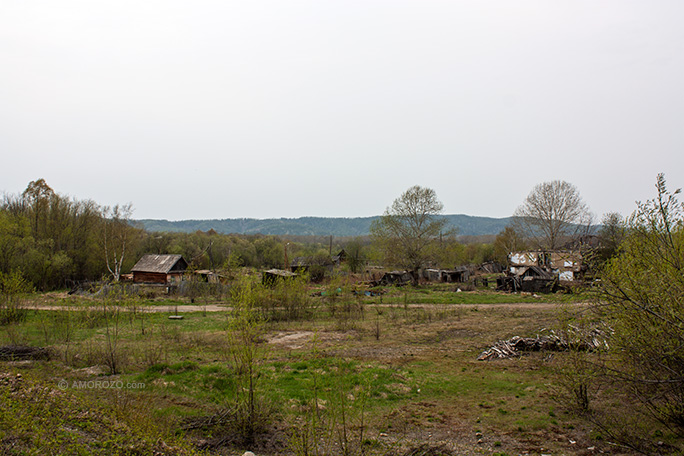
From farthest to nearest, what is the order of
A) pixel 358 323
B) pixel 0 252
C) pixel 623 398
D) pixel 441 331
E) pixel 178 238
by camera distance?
pixel 178 238 < pixel 0 252 < pixel 358 323 < pixel 441 331 < pixel 623 398

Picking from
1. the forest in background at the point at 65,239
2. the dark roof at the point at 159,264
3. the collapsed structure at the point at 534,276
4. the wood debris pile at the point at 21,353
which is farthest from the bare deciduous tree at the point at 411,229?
the wood debris pile at the point at 21,353

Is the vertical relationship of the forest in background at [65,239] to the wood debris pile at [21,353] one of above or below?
above

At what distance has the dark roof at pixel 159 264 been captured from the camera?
39812 mm

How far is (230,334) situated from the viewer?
6980 mm

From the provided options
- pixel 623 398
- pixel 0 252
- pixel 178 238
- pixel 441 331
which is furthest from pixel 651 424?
pixel 178 238

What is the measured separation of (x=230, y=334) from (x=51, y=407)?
3.36 metres

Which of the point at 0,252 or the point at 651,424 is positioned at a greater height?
the point at 0,252

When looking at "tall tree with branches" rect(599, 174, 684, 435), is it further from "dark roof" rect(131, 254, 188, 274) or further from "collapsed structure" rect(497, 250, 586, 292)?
"dark roof" rect(131, 254, 188, 274)

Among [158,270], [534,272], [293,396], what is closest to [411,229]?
[534,272]

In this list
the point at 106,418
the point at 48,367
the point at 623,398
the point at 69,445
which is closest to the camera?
the point at 69,445

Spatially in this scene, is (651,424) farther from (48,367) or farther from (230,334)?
(48,367)

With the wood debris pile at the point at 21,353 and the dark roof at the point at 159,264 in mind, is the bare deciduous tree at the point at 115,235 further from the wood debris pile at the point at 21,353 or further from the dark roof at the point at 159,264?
the wood debris pile at the point at 21,353

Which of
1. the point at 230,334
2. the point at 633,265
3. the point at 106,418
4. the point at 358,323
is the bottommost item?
the point at 358,323

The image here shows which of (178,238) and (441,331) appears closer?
(441,331)
